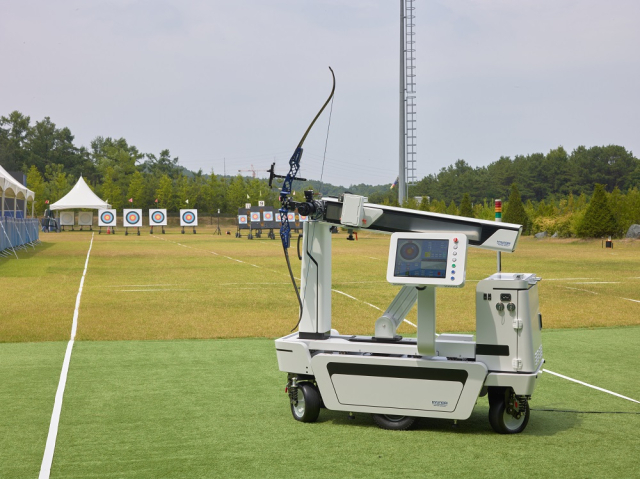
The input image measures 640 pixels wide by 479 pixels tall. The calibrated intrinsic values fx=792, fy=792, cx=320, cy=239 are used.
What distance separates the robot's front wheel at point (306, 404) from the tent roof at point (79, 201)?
229 feet

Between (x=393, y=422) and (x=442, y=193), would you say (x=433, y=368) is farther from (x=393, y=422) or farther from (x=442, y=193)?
(x=442, y=193)

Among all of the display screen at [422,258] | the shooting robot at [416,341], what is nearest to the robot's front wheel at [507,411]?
the shooting robot at [416,341]

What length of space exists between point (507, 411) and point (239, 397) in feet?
9.25

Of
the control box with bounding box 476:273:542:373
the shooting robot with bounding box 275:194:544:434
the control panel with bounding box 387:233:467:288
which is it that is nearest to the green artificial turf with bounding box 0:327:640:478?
the shooting robot with bounding box 275:194:544:434

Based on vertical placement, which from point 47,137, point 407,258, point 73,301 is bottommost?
point 73,301

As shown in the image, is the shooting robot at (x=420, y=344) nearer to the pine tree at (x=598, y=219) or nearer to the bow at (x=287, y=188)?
the bow at (x=287, y=188)

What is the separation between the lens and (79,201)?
7525 cm

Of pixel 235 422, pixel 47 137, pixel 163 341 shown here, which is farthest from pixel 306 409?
pixel 47 137

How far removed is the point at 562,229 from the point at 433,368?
51.7 meters

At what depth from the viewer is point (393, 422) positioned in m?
6.75

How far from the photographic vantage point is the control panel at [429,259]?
20.5 feet

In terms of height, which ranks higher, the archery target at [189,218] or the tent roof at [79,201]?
the tent roof at [79,201]

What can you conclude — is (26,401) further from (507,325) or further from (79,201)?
(79,201)

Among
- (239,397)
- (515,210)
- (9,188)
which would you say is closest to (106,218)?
(9,188)
